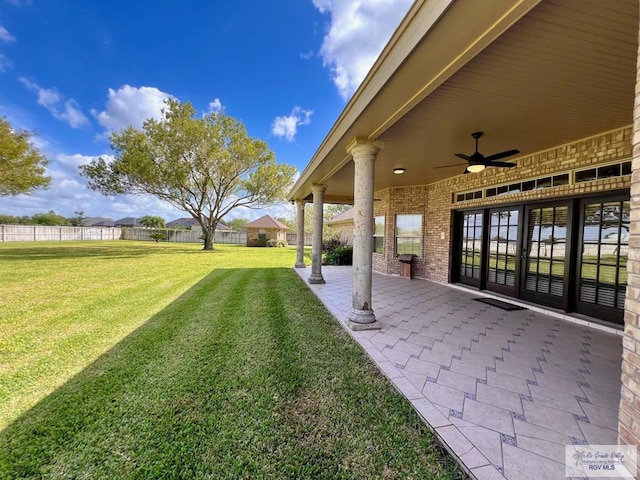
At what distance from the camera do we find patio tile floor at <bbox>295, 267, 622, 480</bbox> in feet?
5.76

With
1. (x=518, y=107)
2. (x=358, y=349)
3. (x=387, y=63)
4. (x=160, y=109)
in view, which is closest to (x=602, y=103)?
(x=518, y=107)

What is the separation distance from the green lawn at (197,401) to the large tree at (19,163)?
14.7 metres

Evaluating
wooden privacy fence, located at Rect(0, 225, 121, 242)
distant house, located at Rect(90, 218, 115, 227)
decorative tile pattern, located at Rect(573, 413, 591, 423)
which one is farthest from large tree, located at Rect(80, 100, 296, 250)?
distant house, located at Rect(90, 218, 115, 227)

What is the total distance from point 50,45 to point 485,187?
1498 centimetres

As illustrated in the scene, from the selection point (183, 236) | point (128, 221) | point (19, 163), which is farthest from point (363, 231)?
point (128, 221)

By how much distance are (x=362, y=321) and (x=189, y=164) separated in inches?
652

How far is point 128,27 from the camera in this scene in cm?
864

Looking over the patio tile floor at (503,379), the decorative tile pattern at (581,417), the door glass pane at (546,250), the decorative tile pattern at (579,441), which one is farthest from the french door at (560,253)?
the decorative tile pattern at (579,441)

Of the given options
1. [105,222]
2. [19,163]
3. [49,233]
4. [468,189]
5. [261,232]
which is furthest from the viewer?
[105,222]

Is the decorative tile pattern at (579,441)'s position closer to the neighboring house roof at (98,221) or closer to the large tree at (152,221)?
the large tree at (152,221)

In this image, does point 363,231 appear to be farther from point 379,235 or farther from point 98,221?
point 98,221

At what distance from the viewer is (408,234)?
8.71 m

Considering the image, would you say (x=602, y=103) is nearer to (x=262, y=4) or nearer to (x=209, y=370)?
(x=209, y=370)

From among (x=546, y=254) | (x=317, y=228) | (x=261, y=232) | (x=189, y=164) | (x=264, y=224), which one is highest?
(x=189, y=164)
